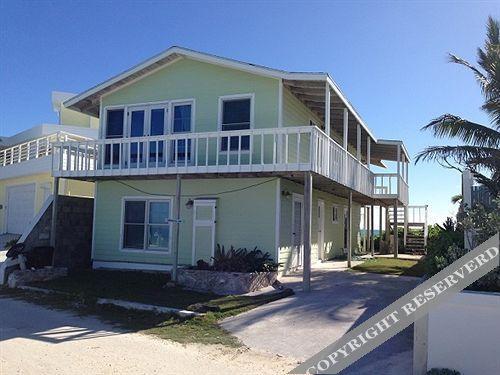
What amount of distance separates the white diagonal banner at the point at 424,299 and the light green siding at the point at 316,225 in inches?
259

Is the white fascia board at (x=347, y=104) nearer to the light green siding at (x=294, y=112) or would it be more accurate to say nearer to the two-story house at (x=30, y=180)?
the light green siding at (x=294, y=112)

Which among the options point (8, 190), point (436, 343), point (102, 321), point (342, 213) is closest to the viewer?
point (436, 343)

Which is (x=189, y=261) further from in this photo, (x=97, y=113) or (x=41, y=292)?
(x=97, y=113)

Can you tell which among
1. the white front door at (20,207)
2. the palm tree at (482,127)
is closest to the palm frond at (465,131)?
the palm tree at (482,127)

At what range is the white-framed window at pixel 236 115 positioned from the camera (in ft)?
46.4

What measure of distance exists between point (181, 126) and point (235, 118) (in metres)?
1.91

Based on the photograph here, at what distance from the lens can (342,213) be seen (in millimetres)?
22531

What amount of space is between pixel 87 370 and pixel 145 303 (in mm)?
4146

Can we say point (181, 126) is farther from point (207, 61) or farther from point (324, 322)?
point (324, 322)

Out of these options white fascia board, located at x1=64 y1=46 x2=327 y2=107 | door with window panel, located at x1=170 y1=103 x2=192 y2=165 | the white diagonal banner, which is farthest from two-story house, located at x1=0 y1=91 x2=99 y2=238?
the white diagonal banner

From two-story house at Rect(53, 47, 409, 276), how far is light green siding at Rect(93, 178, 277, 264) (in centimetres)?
3

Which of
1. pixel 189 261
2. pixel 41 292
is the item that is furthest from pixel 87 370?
pixel 189 261

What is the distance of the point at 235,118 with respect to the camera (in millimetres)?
14500

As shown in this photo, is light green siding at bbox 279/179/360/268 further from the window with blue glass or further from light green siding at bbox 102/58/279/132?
light green siding at bbox 102/58/279/132
